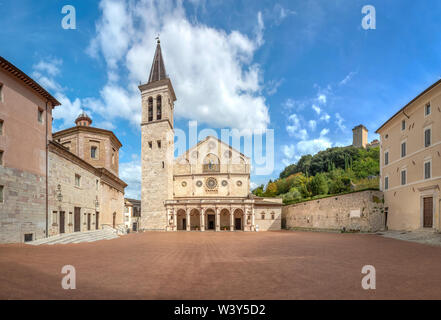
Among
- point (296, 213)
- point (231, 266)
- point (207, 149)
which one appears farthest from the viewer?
point (207, 149)

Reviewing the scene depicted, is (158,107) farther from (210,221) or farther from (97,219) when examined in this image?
(97,219)

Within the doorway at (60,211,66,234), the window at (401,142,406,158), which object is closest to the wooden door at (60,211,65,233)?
the doorway at (60,211,66,234)

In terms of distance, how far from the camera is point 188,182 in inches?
1816

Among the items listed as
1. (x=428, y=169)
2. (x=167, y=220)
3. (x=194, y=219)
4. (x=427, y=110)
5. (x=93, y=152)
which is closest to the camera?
(x=428, y=169)

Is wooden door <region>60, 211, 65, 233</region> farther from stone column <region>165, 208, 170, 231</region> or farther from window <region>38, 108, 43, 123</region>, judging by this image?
stone column <region>165, 208, 170, 231</region>

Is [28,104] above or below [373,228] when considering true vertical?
above

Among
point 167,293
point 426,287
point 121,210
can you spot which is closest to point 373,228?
point 426,287

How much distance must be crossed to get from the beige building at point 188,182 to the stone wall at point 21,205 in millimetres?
24538

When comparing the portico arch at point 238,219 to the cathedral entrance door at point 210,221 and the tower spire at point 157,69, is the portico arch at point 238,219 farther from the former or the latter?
the tower spire at point 157,69

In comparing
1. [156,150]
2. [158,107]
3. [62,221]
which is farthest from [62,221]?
[158,107]

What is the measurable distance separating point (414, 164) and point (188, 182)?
34.0m

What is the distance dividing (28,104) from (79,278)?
1463cm
